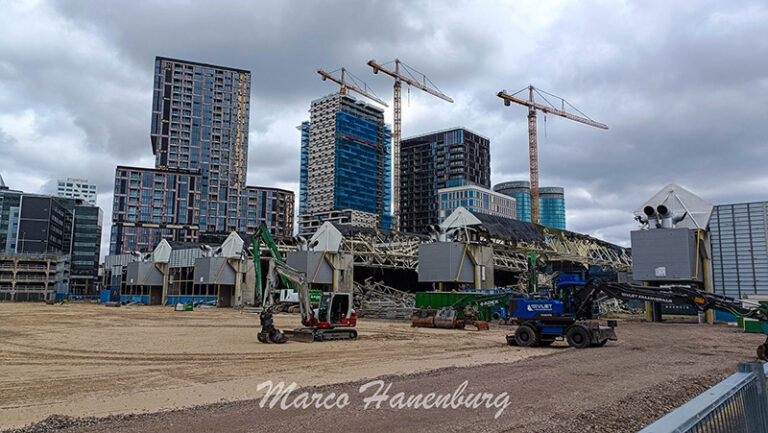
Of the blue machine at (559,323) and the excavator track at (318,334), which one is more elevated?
the blue machine at (559,323)

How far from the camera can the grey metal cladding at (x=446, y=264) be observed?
161 ft

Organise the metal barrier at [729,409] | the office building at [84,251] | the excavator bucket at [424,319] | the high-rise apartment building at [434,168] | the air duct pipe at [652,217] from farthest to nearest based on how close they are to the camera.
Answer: the high-rise apartment building at [434,168]
the office building at [84,251]
the air duct pipe at [652,217]
the excavator bucket at [424,319]
the metal barrier at [729,409]

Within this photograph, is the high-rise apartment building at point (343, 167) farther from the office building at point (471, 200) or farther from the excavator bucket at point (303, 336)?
the excavator bucket at point (303, 336)

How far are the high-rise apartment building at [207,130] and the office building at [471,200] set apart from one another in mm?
61466

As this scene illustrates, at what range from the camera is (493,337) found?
28.9 metres

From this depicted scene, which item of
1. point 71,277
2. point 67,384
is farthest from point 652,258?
point 71,277

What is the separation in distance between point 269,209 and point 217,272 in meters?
94.0

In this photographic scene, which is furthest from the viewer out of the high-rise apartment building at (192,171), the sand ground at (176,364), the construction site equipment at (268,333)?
the high-rise apartment building at (192,171)

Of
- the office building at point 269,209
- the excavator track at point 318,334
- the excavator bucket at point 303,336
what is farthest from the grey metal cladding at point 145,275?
the excavator bucket at point 303,336

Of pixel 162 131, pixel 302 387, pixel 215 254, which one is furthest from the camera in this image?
pixel 162 131

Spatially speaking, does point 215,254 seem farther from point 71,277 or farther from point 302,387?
point 71,277

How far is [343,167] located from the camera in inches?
6201

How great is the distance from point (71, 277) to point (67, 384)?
144023 millimetres

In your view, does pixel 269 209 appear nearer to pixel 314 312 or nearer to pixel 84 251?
pixel 84 251
